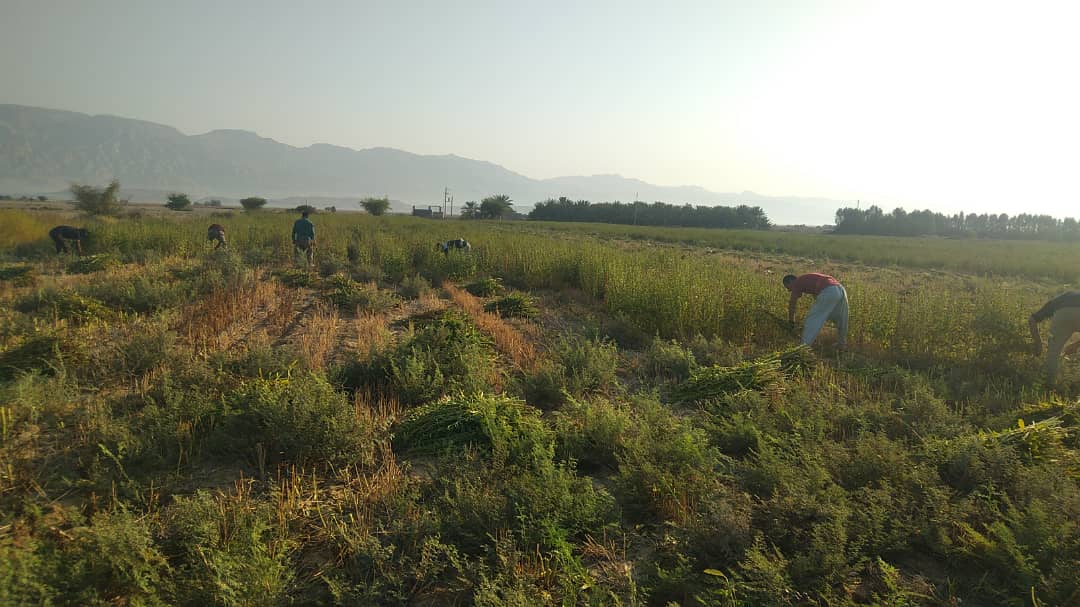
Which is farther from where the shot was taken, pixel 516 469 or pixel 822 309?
pixel 822 309

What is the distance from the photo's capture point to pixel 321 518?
2605 mm

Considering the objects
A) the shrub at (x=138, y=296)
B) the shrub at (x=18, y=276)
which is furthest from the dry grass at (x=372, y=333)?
the shrub at (x=18, y=276)

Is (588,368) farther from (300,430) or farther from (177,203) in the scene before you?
(177,203)

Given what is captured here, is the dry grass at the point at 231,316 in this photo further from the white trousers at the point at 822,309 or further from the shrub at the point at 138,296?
the white trousers at the point at 822,309

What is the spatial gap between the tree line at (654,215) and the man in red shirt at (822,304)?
2264 inches

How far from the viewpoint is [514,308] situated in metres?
8.12

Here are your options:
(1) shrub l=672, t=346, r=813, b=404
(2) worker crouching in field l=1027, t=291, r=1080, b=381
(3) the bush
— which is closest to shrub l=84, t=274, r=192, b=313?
(3) the bush

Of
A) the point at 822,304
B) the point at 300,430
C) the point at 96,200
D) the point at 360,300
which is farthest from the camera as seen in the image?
the point at 96,200

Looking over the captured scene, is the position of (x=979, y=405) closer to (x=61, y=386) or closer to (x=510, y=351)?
(x=510, y=351)

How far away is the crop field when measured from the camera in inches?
84.5

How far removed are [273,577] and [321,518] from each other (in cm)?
58

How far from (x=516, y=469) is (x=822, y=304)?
5.26 metres

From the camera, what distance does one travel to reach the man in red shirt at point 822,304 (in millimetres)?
6215

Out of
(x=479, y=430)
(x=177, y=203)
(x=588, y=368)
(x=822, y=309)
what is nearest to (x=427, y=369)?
(x=479, y=430)
